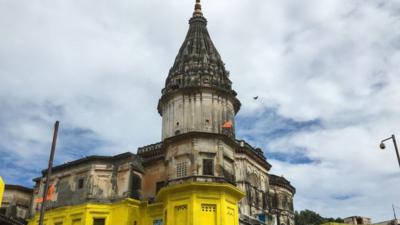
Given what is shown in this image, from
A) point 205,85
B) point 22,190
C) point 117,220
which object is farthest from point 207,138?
point 22,190

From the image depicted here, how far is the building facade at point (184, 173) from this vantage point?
37438 mm

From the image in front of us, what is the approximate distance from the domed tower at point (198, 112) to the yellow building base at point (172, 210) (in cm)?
127

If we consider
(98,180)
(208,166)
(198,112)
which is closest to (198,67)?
(198,112)

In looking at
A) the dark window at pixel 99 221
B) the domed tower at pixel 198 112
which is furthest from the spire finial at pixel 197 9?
the dark window at pixel 99 221

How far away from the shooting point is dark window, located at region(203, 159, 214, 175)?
127ft

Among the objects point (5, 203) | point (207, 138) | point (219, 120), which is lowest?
point (5, 203)

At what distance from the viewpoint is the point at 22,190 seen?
50875mm

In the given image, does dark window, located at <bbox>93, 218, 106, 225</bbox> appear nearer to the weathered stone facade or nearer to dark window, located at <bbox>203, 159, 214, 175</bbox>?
the weathered stone facade

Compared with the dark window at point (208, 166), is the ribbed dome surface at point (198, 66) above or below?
above

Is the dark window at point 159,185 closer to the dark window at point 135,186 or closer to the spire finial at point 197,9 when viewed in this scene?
the dark window at point 135,186

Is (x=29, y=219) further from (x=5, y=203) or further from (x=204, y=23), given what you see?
(x=204, y=23)

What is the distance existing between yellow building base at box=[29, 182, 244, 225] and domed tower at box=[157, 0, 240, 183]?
50.1 inches

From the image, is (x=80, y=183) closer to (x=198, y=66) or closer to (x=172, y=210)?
(x=172, y=210)

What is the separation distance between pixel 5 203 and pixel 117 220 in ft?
56.7
